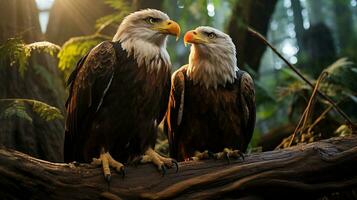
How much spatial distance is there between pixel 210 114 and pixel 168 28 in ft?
3.16

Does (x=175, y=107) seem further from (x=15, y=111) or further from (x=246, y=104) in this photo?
(x=15, y=111)

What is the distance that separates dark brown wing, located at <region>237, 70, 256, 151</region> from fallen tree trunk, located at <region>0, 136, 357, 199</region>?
948 mm

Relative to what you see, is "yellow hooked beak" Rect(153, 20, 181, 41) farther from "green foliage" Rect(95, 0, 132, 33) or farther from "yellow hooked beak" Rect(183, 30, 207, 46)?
"green foliage" Rect(95, 0, 132, 33)

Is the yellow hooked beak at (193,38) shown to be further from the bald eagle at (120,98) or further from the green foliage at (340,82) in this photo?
the green foliage at (340,82)

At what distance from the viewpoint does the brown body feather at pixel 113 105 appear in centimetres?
413

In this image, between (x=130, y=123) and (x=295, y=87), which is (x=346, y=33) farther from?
(x=130, y=123)

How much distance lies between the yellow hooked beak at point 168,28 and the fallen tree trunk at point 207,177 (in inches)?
49.3

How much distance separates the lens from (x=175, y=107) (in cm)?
492

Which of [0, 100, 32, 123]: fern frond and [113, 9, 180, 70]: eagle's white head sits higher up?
[113, 9, 180, 70]: eagle's white head

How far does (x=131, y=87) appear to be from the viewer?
415 centimetres

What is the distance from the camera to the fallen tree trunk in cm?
325

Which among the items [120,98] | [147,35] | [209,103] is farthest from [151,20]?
[209,103]

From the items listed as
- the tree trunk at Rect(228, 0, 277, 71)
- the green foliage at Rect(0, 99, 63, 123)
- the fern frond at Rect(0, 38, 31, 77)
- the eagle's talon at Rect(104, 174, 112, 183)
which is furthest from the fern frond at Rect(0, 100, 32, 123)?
the tree trunk at Rect(228, 0, 277, 71)

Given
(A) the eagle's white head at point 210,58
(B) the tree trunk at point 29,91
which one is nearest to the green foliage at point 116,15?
(B) the tree trunk at point 29,91
